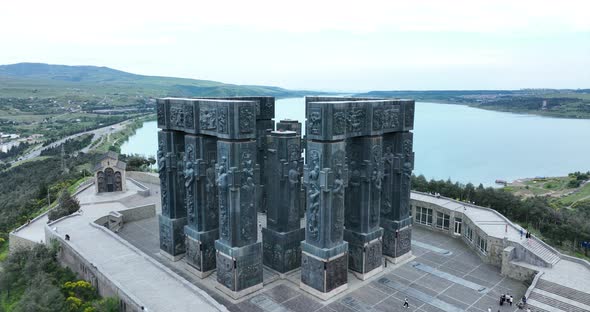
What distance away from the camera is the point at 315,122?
56.6 feet

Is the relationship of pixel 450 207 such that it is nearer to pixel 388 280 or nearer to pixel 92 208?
pixel 388 280

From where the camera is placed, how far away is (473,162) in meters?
72.4

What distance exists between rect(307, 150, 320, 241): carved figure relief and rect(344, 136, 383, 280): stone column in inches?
104

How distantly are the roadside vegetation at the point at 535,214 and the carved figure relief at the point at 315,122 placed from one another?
18.8 metres

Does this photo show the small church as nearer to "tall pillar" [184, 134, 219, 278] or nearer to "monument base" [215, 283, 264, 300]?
"tall pillar" [184, 134, 219, 278]

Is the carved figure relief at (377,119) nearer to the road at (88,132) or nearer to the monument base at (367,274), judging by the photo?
the monument base at (367,274)

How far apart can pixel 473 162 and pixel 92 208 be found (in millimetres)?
64442

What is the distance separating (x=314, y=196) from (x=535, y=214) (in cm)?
1885

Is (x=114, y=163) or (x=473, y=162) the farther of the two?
(x=473, y=162)

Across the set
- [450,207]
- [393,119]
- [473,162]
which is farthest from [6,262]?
[473,162]

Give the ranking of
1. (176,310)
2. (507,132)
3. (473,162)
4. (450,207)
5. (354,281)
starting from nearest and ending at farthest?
(176,310), (354,281), (450,207), (473,162), (507,132)

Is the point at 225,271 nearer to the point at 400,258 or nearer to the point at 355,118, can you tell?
the point at 355,118

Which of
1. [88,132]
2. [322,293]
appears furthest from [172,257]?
[88,132]

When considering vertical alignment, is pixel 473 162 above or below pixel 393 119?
below
